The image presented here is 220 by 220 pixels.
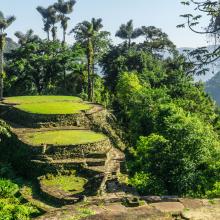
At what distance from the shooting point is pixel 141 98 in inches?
1296

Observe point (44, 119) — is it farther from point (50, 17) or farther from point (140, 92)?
point (50, 17)

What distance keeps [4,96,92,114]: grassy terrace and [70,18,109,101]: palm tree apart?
5976mm

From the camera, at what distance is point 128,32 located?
59781 mm

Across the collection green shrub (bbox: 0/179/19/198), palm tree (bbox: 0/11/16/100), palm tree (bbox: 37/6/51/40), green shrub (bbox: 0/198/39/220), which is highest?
palm tree (bbox: 37/6/51/40)

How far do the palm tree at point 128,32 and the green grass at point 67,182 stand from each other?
3807cm

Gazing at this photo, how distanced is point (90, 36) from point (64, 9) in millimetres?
17380

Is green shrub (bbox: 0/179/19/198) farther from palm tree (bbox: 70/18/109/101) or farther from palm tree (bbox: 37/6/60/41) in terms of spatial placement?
palm tree (bbox: 37/6/60/41)

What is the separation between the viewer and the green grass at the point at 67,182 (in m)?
22.2

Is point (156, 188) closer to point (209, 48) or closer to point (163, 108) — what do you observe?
point (163, 108)

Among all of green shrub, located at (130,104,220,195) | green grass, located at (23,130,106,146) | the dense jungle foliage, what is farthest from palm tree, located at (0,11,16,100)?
green shrub, located at (130,104,220,195)

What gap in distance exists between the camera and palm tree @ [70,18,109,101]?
42188 mm

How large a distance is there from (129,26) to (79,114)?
1218 inches

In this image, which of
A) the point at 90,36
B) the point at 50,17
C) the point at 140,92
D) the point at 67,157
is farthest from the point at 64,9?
the point at 67,157

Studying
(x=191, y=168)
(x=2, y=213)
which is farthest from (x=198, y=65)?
(x=2, y=213)
